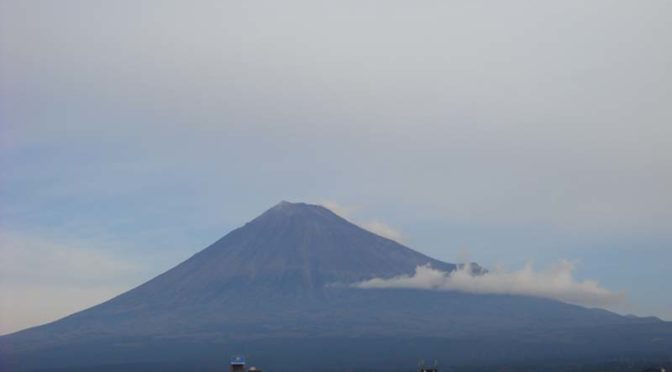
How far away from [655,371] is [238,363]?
115 metres

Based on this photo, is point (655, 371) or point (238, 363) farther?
point (655, 371)

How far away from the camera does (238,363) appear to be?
81.1 meters

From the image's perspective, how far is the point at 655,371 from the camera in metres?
180
